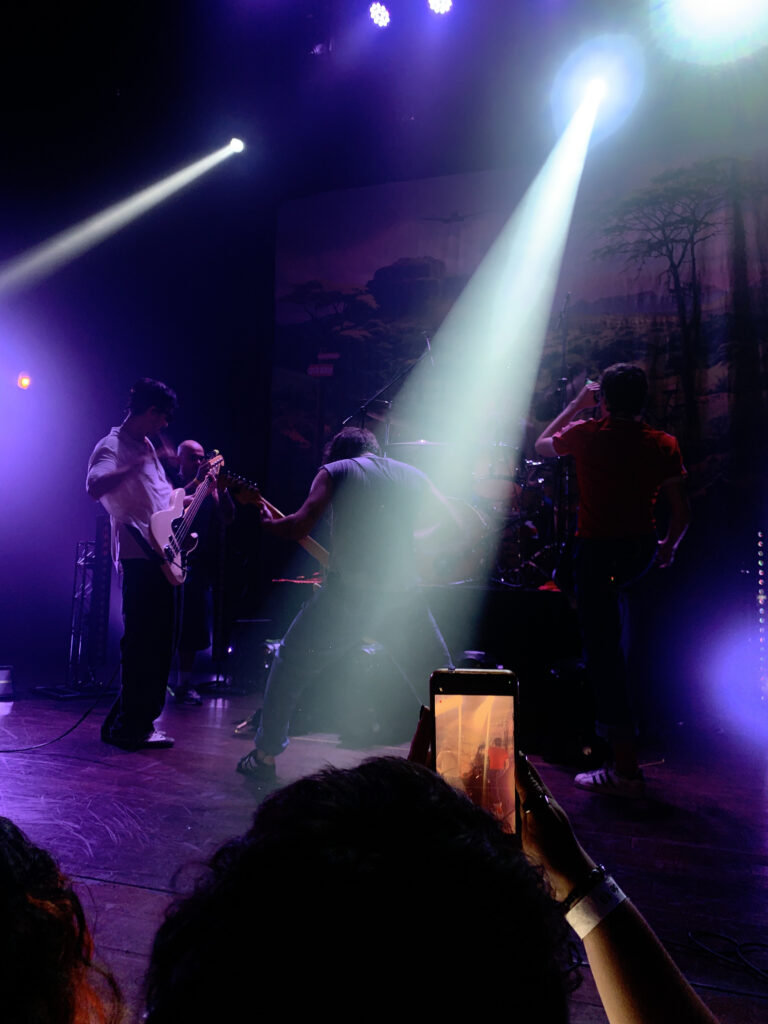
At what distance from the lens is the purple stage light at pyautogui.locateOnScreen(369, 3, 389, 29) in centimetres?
546

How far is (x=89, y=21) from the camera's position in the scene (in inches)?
207

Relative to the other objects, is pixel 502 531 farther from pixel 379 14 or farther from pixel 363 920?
pixel 363 920

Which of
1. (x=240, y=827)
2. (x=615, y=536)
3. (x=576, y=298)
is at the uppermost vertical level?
(x=576, y=298)

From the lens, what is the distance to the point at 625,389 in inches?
130

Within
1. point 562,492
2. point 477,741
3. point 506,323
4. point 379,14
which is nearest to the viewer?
point 477,741

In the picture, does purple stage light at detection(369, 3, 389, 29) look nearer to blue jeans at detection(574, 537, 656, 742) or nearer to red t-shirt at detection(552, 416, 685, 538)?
red t-shirt at detection(552, 416, 685, 538)

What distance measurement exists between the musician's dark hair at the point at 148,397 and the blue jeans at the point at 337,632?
1.73 metres

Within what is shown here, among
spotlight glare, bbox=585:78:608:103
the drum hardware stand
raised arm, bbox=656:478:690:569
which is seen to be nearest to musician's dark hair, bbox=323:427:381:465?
raised arm, bbox=656:478:690:569

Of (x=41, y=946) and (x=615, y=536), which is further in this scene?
(x=615, y=536)

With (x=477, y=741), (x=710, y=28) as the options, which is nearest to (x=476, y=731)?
(x=477, y=741)

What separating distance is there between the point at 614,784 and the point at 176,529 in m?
2.79

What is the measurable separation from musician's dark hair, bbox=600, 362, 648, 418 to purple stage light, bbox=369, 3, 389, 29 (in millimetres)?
4093

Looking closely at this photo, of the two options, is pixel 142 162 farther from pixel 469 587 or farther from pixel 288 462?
pixel 469 587

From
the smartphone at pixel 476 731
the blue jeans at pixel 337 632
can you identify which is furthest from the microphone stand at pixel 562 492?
the smartphone at pixel 476 731
